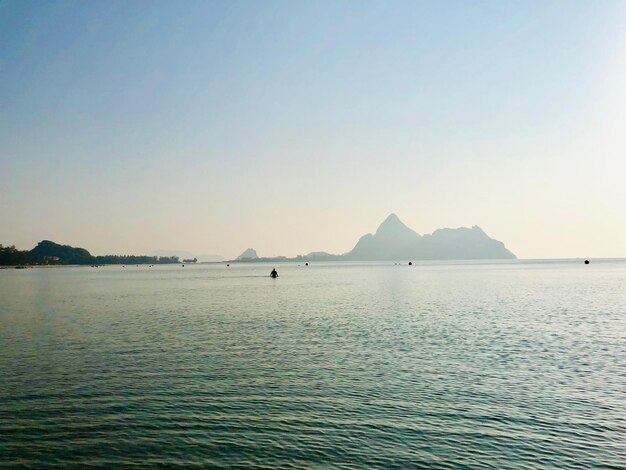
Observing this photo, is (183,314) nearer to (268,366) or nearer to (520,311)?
(268,366)

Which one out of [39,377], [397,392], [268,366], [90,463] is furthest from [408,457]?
[39,377]

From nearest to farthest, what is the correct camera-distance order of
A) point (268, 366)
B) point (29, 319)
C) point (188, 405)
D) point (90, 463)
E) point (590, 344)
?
point (90, 463) → point (188, 405) → point (268, 366) → point (590, 344) → point (29, 319)

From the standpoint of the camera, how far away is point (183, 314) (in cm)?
7069

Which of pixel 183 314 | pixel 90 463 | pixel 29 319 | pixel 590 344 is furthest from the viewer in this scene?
pixel 183 314

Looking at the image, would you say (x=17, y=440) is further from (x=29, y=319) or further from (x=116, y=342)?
(x=29, y=319)

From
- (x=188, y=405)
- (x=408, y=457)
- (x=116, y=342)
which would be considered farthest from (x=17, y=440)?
(x=116, y=342)

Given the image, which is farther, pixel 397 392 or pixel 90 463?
pixel 397 392

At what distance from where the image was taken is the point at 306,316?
223 ft

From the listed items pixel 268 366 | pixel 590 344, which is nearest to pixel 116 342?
pixel 268 366

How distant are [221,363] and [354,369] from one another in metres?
9.72

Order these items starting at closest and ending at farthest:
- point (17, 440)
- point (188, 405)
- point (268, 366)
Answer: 1. point (17, 440)
2. point (188, 405)
3. point (268, 366)

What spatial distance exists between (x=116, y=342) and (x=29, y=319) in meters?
26.9

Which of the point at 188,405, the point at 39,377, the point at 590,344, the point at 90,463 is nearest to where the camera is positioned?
the point at 90,463

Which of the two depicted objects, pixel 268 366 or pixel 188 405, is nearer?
pixel 188 405
